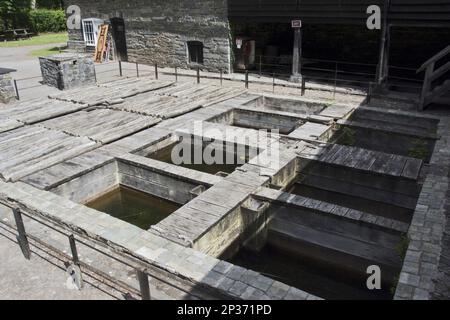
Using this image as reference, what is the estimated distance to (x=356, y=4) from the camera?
1577cm

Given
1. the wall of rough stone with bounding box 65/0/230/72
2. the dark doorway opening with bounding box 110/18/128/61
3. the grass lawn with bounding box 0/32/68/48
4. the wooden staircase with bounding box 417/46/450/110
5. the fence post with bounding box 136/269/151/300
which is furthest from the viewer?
the grass lawn with bounding box 0/32/68/48

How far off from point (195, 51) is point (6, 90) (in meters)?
9.73

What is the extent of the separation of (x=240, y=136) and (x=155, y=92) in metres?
6.01

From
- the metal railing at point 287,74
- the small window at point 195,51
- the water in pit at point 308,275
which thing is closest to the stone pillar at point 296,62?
the metal railing at point 287,74

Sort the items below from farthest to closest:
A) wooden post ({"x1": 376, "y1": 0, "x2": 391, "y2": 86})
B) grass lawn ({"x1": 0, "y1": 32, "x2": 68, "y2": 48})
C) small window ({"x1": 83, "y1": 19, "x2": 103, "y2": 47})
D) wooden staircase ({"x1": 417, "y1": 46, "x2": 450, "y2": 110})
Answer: grass lawn ({"x1": 0, "y1": 32, "x2": 68, "y2": 48})
small window ({"x1": 83, "y1": 19, "x2": 103, "y2": 47})
wooden post ({"x1": 376, "y1": 0, "x2": 391, "y2": 86})
wooden staircase ({"x1": 417, "y1": 46, "x2": 450, "y2": 110})

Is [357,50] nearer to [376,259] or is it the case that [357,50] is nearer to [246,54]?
[246,54]

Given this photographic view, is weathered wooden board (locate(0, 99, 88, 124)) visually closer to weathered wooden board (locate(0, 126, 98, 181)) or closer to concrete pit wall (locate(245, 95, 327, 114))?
weathered wooden board (locate(0, 126, 98, 181))

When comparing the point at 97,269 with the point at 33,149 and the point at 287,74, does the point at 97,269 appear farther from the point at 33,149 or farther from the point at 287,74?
the point at 287,74

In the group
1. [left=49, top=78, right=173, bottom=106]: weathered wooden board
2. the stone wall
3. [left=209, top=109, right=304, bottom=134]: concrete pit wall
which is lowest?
[left=209, top=109, right=304, bottom=134]: concrete pit wall

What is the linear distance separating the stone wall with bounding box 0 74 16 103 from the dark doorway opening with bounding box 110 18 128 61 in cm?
1044

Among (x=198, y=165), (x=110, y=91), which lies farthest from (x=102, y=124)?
(x=110, y=91)

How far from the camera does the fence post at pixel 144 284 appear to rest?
509 centimetres

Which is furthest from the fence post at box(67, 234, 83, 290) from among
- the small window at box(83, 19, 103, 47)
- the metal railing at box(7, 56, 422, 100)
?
the small window at box(83, 19, 103, 47)

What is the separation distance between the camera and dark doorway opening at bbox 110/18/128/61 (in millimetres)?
24344
